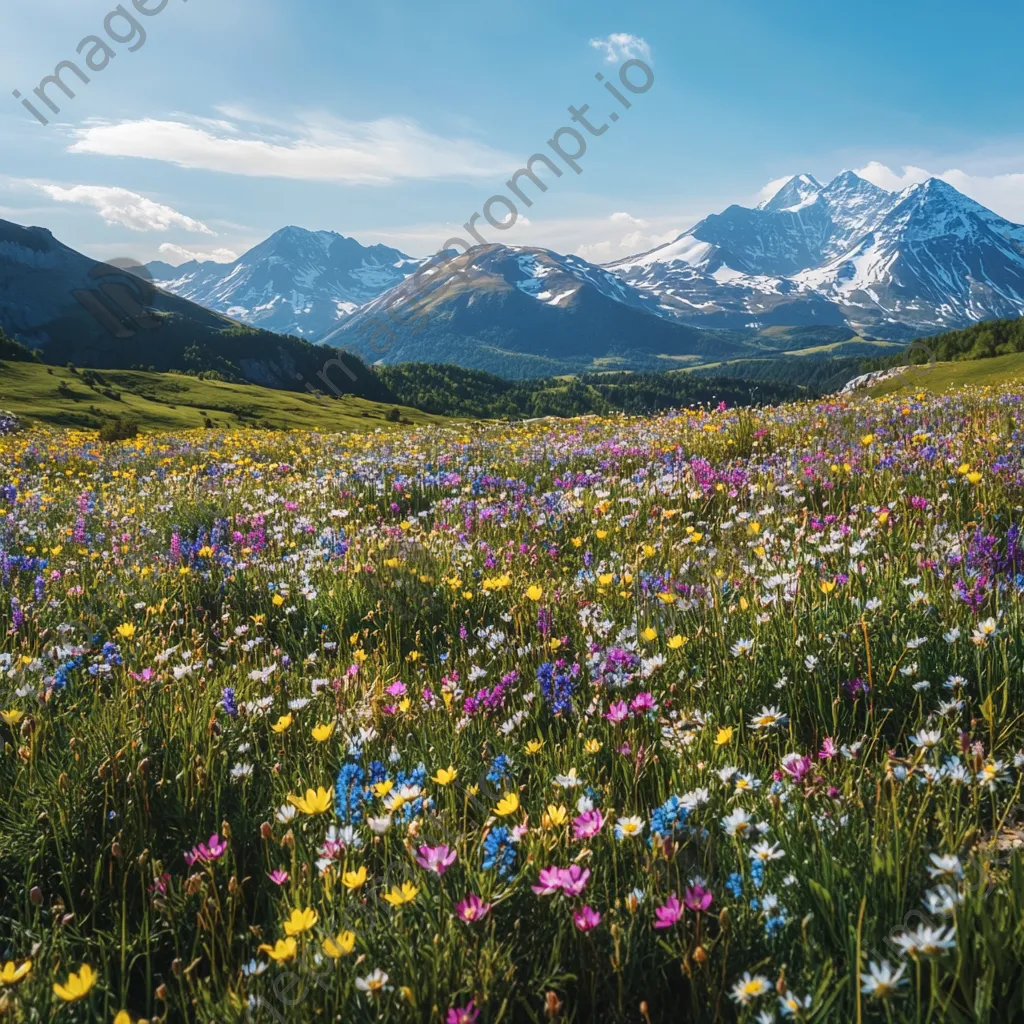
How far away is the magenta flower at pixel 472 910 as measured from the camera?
1775mm

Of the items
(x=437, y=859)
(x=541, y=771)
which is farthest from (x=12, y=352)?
(x=437, y=859)

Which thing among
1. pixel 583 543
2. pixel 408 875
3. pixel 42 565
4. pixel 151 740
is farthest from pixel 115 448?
pixel 408 875

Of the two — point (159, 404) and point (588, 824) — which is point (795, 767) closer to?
point (588, 824)

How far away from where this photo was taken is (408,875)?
2086 mm

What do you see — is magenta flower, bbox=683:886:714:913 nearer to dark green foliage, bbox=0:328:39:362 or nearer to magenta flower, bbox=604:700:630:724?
magenta flower, bbox=604:700:630:724

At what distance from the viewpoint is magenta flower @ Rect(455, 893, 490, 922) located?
5.82 feet

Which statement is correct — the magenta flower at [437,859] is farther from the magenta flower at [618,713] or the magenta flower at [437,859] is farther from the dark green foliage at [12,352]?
the dark green foliage at [12,352]

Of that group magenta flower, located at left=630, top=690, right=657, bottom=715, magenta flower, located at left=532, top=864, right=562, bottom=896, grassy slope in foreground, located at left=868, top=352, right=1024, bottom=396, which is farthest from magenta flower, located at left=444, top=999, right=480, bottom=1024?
grassy slope in foreground, located at left=868, top=352, right=1024, bottom=396

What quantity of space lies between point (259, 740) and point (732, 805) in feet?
6.94

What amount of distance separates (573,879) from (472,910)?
28 cm

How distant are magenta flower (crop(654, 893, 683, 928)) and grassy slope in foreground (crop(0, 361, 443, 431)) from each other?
54.8 meters

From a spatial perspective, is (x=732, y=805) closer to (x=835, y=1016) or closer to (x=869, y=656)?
(x=835, y=1016)

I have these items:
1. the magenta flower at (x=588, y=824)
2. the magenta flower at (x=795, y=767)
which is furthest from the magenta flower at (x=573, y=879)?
the magenta flower at (x=795, y=767)

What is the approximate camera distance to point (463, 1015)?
159 cm
